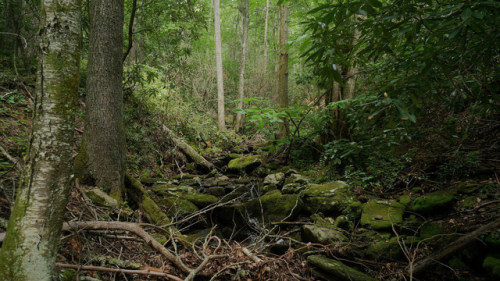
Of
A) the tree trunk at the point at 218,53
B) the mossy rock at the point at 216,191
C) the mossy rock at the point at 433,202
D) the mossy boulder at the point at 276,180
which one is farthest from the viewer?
the tree trunk at the point at 218,53

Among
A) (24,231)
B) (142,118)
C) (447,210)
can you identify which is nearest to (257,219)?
(447,210)

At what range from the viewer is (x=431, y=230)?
309cm

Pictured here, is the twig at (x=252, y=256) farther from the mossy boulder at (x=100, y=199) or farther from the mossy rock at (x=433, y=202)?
the mossy rock at (x=433, y=202)

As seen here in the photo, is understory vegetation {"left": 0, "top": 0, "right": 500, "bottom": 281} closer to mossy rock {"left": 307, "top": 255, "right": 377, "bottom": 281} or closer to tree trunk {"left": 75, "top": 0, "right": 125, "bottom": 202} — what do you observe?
mossy rock {"left": 307, "top": 255, "right": 377, "bottom": 281}

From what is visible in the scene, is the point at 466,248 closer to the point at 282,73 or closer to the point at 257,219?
the point at 257,219

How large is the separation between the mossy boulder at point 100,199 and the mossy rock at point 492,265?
15.6 ft

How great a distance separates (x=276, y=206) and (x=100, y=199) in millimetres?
3113

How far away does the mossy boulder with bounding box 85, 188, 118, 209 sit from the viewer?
3.78m

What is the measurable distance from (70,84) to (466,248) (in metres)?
4.00

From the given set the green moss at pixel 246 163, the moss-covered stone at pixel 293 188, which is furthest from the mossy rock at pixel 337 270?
the green moss at pixel 246 163

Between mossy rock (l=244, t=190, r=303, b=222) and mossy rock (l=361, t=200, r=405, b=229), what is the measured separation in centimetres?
119

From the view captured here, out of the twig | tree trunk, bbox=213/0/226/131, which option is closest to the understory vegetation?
the twig

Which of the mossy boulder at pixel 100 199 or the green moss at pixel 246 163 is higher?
the mossy boulder at pixel 100 199

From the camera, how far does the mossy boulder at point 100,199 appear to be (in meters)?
3.78
